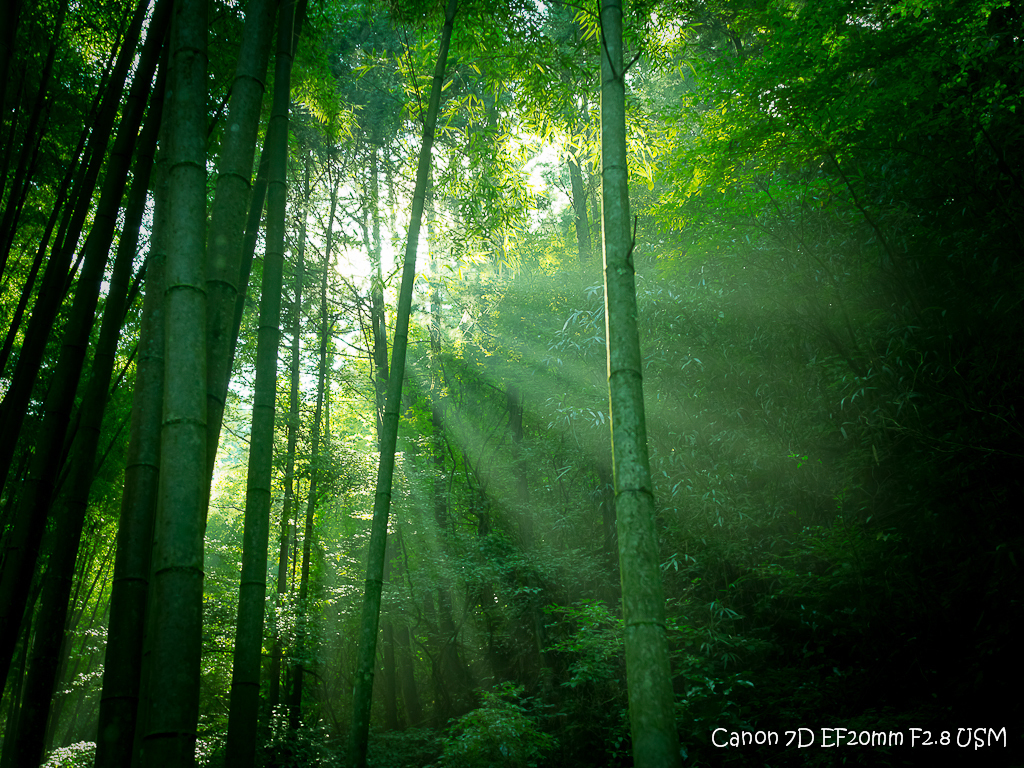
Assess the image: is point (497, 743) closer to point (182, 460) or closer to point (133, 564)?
point (133, 564)

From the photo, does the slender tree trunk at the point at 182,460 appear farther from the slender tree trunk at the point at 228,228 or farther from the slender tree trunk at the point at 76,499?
the slender tree trunk at the point at 76,499

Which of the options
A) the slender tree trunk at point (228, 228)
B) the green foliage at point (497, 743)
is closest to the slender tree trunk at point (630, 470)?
the slender tree trunk at point (228, 228)

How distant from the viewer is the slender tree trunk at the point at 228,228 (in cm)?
181

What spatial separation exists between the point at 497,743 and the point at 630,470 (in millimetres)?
3877

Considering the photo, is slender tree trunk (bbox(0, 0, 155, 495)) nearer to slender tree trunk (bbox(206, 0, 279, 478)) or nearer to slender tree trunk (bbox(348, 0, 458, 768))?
slender tree trunk (bbox(206, 0, 279, 478))

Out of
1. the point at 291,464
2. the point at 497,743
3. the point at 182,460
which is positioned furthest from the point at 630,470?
the point at 291,464

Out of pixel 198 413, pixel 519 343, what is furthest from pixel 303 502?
pixel 198 413

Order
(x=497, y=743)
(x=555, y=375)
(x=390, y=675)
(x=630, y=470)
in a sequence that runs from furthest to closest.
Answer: (x=390, y=675) < (x=555, y=375) < (x=497, y=743) < (x=630, y=470)

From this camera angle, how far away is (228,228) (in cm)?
183

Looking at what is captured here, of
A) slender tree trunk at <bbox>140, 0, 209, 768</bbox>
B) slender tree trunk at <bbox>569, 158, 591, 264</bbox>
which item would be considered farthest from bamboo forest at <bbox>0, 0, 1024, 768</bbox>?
slender tree trunk at <bbox>569, 158, 591, 264</bbox>

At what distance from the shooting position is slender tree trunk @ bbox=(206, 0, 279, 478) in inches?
71.4

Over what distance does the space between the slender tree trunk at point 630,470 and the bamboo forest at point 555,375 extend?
0.5 inches

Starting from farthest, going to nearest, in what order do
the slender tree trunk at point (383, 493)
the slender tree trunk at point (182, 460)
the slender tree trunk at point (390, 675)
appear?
the slender tree trunk at point (390, 675), the slender tree trunk at point (383, 493), the slender tree trunk at point (182, 460)

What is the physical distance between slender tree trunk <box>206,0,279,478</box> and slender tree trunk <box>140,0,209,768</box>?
0.58 feet
